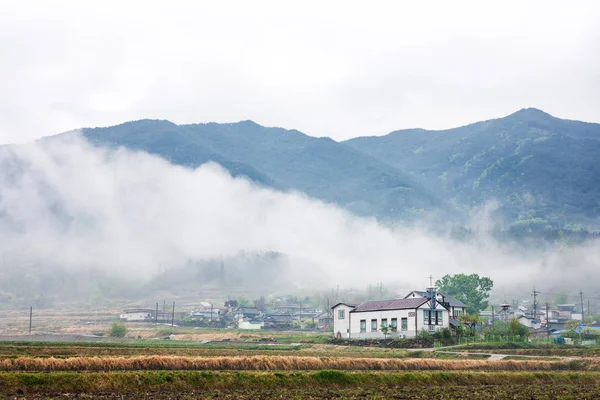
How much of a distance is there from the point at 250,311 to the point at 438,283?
51327mm

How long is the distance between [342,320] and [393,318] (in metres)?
8.33

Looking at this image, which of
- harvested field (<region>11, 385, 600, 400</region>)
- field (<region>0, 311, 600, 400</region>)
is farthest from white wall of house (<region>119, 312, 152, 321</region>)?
harvested field (<region>11, 385, 600, 400</region>)

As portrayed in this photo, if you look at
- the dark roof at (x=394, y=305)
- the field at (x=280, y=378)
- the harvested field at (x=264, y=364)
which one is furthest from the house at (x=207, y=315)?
the harvested field at (x=264, y=364)

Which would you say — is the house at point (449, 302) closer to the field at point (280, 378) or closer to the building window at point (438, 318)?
the building window at point (438, 318)

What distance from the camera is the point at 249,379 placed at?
Answer: 42844 mm

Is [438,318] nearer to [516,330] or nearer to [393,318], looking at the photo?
[393,318]

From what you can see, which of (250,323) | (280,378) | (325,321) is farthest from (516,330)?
(250,323)

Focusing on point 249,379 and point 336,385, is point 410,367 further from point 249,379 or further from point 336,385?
point 249,379

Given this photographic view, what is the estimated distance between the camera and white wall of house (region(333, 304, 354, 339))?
101 metres

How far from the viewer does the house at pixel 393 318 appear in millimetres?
94188

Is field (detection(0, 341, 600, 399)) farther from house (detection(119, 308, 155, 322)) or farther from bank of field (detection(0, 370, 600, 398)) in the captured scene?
house (detection(119, 308, 155, 322))

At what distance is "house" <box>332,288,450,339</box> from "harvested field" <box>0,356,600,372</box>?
3205cm

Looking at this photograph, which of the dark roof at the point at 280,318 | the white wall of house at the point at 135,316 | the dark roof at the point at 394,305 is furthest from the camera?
the white wall of house at the point at 135,316

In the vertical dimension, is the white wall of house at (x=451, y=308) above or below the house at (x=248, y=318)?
above
